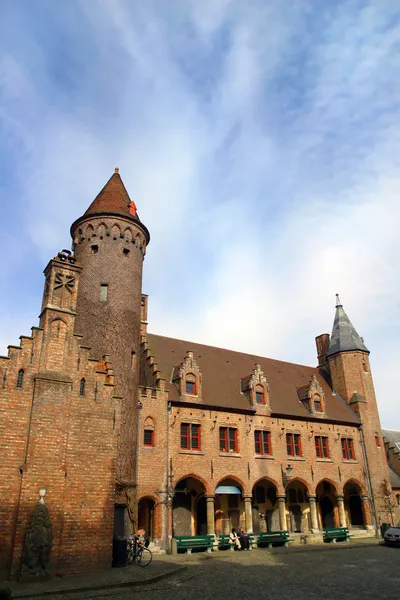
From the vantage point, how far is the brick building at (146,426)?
15.9m

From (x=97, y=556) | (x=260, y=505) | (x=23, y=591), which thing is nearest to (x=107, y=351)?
(x=97, y=556)

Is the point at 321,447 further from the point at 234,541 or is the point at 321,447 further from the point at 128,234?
the point at 128,234

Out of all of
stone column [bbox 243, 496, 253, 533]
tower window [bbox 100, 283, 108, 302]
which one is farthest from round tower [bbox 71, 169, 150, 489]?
stone column [bbox 243, 496, 253, 533]

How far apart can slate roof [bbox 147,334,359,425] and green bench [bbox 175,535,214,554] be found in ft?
24.2

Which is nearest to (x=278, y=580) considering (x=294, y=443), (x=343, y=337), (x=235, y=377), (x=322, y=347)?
(x=294, y=443)

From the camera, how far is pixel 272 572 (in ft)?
55.6

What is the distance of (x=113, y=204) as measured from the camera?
88.3 feet

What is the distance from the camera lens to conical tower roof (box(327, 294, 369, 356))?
3831cm

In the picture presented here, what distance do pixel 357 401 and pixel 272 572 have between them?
21.5m

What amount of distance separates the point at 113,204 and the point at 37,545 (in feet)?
59.3

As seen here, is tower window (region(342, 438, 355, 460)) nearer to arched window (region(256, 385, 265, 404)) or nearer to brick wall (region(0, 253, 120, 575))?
arched window (region(256, 385, 265, 404))

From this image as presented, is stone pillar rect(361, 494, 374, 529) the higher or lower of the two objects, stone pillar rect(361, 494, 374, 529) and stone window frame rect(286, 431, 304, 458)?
the lower

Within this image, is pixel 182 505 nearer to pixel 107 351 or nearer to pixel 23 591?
pixel 107 351

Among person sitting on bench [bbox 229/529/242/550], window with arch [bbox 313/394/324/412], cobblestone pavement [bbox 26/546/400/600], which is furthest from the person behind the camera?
window with arch [bbox 313/394/324/412]
